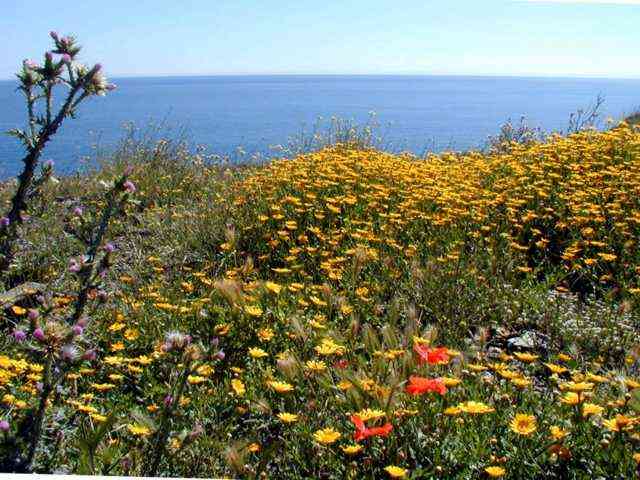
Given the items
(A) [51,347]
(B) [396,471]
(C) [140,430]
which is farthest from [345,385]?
(A) [51,347]

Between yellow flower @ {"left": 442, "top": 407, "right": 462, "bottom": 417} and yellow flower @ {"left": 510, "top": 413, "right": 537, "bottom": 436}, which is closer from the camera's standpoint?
yellow flower @ {"left": 510, "top": 413, "right": 537, "bottom": 436}

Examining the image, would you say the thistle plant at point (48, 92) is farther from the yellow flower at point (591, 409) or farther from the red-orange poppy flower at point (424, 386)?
the yellow flower at point (591, 409)

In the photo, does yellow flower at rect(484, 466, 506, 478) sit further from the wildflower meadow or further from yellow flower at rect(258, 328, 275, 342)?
yellow flower at rect(258, 328, 275, 342)

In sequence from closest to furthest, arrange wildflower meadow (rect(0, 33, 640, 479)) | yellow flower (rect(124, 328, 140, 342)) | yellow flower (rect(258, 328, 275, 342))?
wildflower meadow (rect(0, 33, 640, 479)) < yellow flower (rect(258, 328, 275, 342)) < yellow flower (rect(124, 328, 140, 342))

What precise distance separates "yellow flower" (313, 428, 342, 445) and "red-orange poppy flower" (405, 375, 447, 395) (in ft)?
0.96

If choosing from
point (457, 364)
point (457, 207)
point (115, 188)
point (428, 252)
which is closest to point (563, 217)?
point (457, 207)

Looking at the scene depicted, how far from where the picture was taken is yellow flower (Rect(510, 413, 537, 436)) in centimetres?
215

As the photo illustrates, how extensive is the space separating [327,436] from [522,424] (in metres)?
0.63

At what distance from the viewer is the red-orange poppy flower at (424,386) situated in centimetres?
232

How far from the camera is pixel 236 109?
695 centimetres

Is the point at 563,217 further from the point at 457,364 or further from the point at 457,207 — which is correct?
the point at 457,364

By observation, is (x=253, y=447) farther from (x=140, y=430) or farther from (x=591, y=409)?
(x=591, y=409)

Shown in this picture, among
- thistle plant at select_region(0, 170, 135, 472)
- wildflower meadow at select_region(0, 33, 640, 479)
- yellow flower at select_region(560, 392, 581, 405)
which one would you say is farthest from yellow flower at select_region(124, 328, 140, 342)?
yellow flower at select_region(560, 392, 581, 405)

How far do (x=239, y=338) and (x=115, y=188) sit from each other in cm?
127
